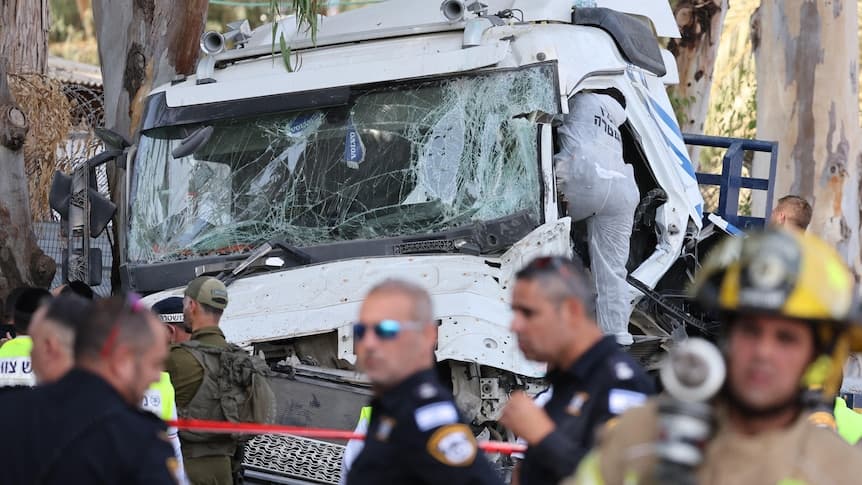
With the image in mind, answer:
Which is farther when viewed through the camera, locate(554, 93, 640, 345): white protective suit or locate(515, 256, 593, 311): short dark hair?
locate(554, 93, 640, 345): white protective suit

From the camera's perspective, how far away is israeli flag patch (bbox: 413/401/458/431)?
367cm

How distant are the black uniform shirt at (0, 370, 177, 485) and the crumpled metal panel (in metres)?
3.87

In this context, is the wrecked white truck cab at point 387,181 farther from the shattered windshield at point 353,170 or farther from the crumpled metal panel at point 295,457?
the crumpled metal panel at point 295,457

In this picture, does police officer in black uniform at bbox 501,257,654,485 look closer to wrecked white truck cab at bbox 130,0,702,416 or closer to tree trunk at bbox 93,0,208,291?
wrecked white truck cab at bbox 130,0,702,416

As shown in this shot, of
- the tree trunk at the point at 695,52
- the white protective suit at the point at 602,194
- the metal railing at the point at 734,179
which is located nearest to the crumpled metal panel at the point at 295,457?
Result: the white protective suit at the point at 602,194

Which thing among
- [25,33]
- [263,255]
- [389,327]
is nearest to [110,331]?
[389,327]

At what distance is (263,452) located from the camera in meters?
7.75

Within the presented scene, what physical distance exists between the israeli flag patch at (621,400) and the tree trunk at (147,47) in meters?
9.20

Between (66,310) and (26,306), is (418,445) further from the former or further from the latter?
(26,306)

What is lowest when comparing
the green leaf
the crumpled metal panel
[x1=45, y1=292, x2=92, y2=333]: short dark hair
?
the crumpled metal panel

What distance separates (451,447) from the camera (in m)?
3.64

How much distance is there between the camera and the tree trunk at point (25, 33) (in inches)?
486

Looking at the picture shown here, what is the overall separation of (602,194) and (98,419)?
539 centimetres

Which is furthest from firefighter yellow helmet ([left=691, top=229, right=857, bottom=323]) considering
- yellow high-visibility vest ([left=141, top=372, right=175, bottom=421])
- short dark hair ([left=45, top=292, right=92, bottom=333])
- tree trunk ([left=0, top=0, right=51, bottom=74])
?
tree trunk ([left=0, top=0, right=51, bottom=74])
